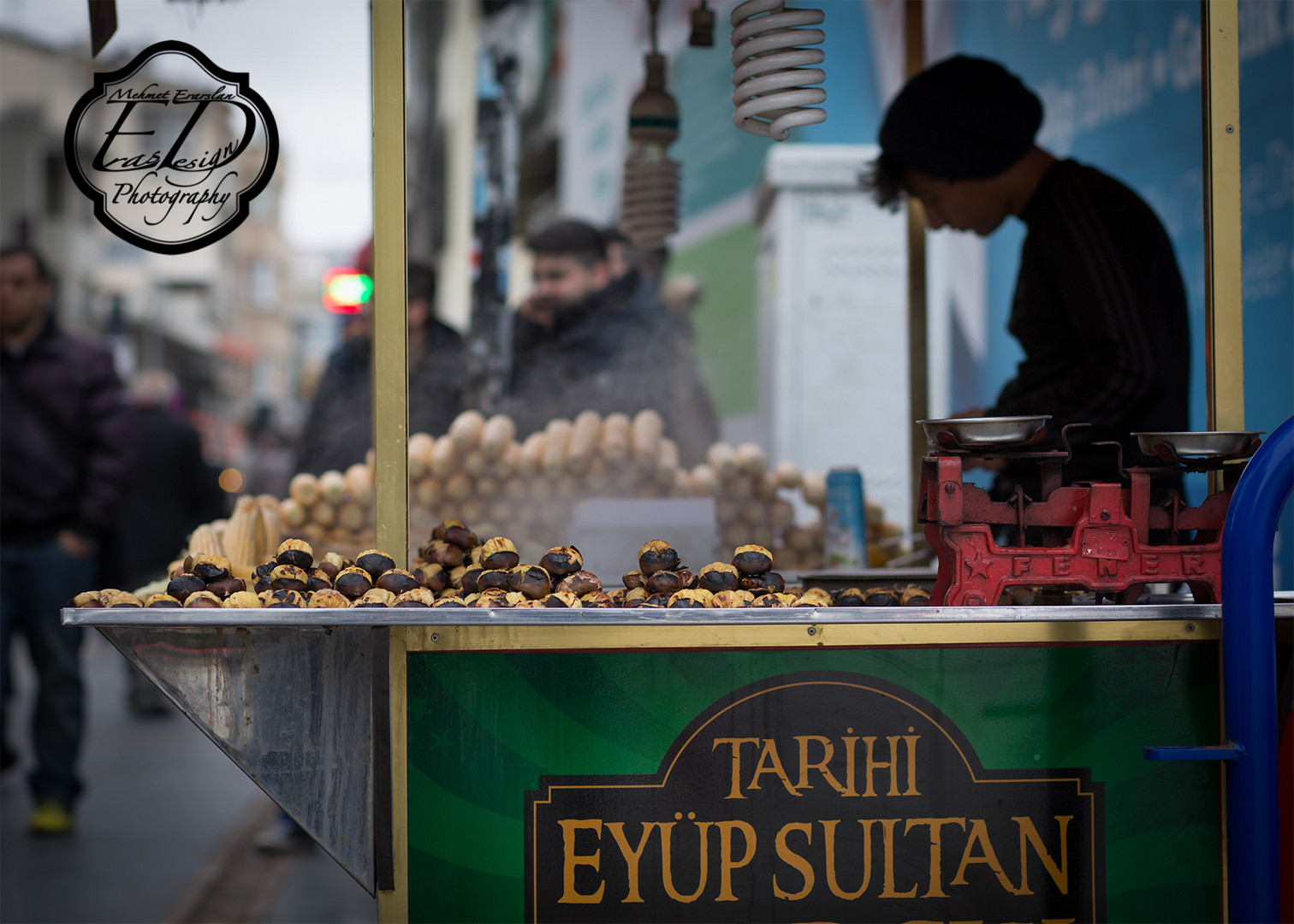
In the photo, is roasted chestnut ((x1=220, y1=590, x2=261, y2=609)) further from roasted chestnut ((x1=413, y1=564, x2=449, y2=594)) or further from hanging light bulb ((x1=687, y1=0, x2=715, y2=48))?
hanging light bulb ((x1=687, y1=0, x2=715, y2=48))

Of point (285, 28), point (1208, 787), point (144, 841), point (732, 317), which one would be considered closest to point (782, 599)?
point (1208, 787)

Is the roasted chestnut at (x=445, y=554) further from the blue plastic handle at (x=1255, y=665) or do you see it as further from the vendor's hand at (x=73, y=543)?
the vendor's hand at (x=73, y=543)

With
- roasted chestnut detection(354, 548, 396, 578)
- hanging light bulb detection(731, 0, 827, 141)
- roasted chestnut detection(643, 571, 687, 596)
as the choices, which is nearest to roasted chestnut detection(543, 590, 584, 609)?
roasted chestnut detection(643, 571, 687, 596)

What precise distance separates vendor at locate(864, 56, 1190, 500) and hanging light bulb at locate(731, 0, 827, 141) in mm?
854

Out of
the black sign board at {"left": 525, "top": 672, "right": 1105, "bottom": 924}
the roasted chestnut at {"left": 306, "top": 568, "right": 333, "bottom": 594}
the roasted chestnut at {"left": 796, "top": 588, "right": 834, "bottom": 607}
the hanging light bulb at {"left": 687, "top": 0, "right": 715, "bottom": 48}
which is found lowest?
the black sign board at {"left": 525, "top": 672, "right": 1105, "bottom": 924}

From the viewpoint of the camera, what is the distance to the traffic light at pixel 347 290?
7492 mm

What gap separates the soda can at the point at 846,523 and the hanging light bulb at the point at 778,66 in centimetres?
137

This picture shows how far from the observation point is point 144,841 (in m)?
4.69

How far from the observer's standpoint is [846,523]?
352cm

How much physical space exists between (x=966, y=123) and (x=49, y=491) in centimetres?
415

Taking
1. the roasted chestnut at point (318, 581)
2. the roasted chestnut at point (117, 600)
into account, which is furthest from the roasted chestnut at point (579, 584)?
the roasted chestnut at point (117, 600)

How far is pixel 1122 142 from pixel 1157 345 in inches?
78.6

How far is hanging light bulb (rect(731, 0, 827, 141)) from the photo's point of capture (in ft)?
7.93

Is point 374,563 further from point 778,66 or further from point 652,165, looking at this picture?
point 652,165
